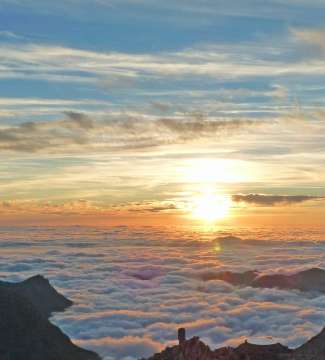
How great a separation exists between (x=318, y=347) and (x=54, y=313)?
80.6 m

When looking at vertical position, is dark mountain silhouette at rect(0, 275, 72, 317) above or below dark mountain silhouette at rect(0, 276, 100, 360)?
above

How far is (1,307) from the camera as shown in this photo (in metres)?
105

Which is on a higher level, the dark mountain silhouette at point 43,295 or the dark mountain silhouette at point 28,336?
the dark mountain silhouette at point 43,295

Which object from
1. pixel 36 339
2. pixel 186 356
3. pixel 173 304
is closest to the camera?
pixel 186 356

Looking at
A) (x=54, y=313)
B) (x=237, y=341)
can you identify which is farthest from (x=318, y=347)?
(x=54, y=313)

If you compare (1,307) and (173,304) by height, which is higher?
(173,304)

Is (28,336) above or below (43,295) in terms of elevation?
below

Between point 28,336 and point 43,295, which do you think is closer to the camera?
point 28,336

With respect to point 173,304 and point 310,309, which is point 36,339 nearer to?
point 173,304

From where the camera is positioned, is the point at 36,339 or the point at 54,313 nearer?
the point at 36,339

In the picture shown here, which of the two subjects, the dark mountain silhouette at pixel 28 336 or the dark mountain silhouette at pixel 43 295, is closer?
the dark mountain silhouette at pixel 28 336

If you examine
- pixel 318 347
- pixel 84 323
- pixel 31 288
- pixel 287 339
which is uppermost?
pixel 31 288

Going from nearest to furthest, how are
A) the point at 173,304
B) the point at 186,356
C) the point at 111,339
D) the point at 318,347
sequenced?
1. the point at 186,356
2. the point at 318,347
3. the point at 111,339
4. the point at 173,304

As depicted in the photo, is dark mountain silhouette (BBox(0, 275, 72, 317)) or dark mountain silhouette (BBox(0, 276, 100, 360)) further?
dark mountain silhouette (BBox(0, 275, 72, 317))
